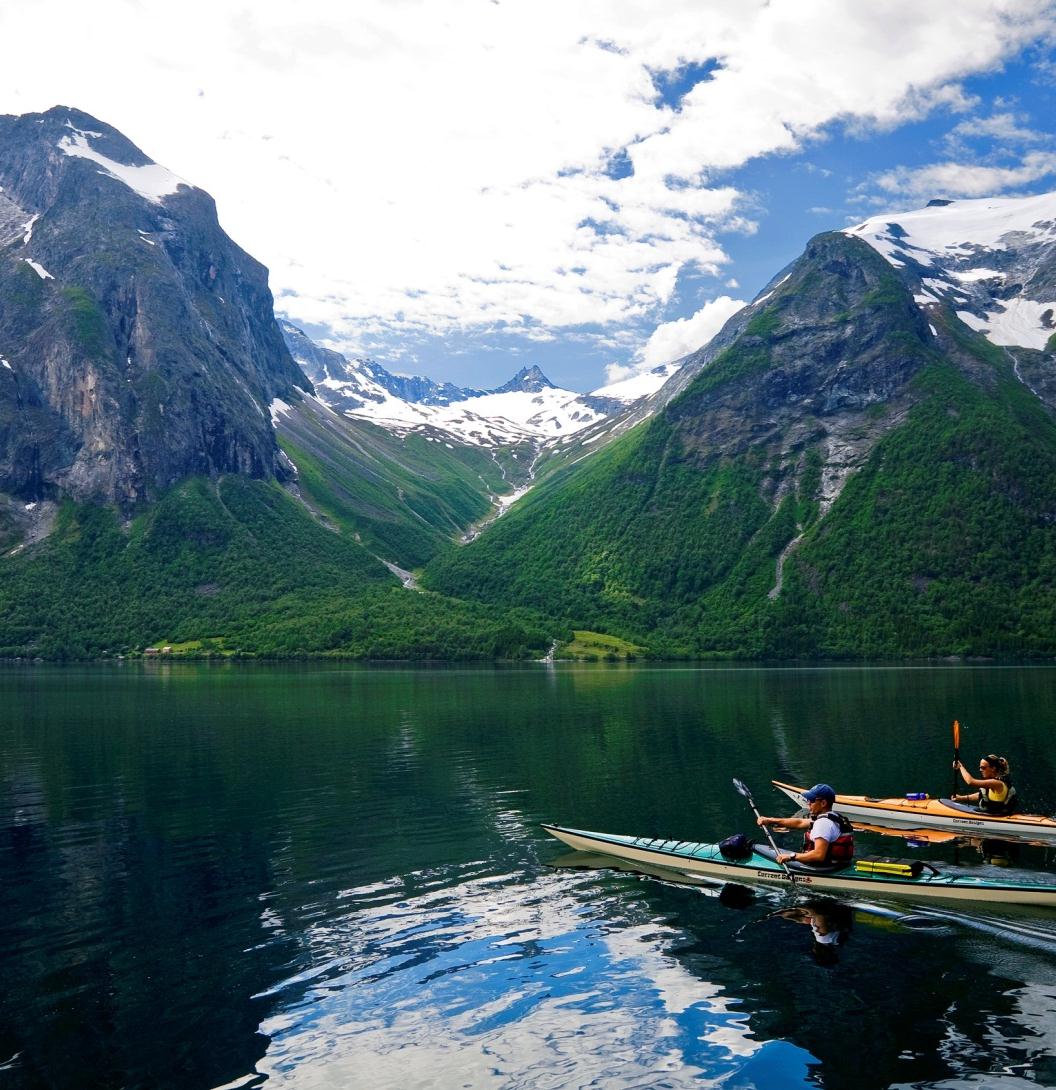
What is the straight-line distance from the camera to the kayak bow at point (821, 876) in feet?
100

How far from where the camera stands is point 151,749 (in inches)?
2830

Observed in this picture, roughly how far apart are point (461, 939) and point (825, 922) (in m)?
12.4

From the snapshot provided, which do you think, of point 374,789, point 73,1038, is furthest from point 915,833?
point 73,1038

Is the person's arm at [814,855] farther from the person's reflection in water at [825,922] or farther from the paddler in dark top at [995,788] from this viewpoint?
the paddler in dark top at [995,788]

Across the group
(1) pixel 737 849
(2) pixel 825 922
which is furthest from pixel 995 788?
(2) pixel 825 922

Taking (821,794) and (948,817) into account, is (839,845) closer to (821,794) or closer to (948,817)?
(821,794)

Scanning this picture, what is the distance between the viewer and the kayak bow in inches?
1202

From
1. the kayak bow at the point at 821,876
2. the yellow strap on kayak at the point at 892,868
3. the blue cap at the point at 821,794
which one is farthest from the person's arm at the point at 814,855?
the blue cap at the point at 821,794

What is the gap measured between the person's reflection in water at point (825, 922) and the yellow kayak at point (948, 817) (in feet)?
39.0

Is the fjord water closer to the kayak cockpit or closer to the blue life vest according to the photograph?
the kayak cockpit

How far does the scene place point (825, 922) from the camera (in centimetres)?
3033

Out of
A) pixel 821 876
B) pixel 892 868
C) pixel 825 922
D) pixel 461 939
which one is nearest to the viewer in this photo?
pixel 461 939

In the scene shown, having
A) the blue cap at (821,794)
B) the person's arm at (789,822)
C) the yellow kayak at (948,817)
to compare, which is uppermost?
the blue cap at (821,794)

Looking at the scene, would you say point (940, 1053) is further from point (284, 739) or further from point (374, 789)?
point (284, 739)
